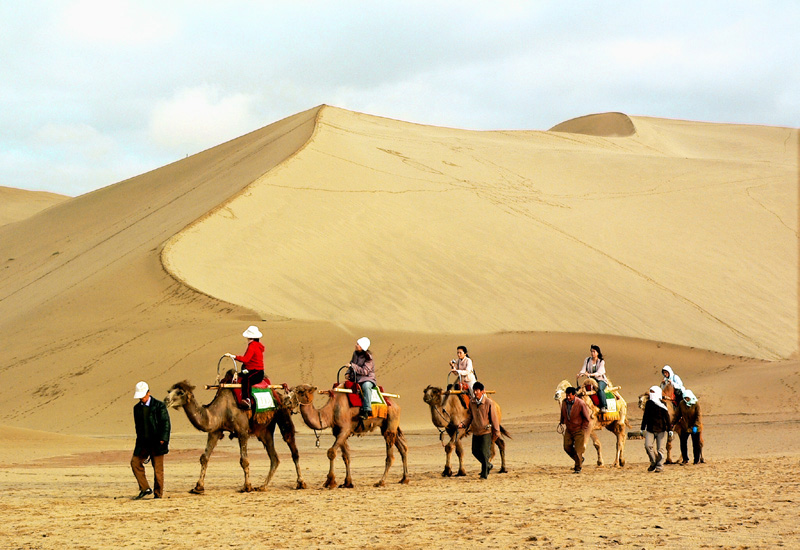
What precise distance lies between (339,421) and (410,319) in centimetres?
2190

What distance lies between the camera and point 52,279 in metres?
47.0

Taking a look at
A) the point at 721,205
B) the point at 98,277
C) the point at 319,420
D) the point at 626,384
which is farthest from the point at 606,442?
the point at 721,205

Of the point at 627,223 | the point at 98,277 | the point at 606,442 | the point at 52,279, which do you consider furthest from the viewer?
the point at 627,223

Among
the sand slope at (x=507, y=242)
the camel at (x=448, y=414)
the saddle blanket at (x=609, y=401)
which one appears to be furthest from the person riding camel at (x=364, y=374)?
the sand slope at (x=507, y=242)

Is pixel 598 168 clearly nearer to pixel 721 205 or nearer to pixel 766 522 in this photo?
pixel 721 205

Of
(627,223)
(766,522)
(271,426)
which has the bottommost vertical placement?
(766,522)

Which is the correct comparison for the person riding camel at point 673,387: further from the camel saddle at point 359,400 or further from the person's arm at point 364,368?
the person's arm at point 364,368

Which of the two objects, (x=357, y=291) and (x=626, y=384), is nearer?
(x=626, y=384)

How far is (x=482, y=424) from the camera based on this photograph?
1664cm

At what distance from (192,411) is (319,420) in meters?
2.01

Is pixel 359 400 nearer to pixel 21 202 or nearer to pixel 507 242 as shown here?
pixel 507 242

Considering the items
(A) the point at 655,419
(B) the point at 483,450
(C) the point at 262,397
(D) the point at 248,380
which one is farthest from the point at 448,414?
(D) the point at 248,380

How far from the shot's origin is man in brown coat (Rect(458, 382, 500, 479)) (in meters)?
16.6

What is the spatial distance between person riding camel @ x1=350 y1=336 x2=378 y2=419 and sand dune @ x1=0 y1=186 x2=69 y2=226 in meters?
120
